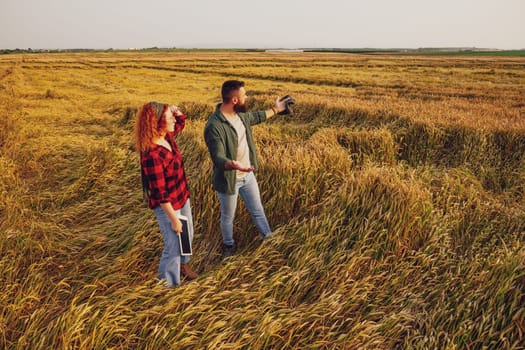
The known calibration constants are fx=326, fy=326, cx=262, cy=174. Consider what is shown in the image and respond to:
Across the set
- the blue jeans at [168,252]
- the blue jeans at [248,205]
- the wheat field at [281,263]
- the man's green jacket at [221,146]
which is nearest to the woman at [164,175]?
the blue jeans at [168,252]

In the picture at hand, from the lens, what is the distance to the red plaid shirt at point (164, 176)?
273 centimetres

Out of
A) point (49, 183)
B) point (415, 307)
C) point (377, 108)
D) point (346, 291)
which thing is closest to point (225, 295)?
point (346, 291)

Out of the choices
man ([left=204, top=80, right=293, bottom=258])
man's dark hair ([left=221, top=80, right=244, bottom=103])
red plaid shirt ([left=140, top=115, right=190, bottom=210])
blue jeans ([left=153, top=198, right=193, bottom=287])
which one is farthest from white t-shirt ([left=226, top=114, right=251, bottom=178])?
blue jeans ([left=153, top=198, right=193, bottom=287])

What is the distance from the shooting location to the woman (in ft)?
8.99

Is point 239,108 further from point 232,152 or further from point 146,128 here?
point 146,128

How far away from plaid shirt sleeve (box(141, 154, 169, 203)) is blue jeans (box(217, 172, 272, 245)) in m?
0.94

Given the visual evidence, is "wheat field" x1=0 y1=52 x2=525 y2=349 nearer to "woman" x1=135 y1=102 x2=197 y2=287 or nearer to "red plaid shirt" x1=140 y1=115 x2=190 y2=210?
"woman" x1=135 y1=102 x2=197 y2=287

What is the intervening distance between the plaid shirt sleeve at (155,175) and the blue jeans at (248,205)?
94 centimetres

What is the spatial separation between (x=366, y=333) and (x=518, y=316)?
3.97 feet

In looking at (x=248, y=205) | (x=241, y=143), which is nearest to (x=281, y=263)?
(x=248, y=205)

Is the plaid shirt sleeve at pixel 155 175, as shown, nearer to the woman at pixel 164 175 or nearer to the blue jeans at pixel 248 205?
the woman at pixel 164 175

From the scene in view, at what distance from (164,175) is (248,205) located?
1235 millimetres

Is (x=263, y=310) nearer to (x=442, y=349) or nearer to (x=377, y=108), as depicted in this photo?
(x=442, y=349)

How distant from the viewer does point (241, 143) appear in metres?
3.65
